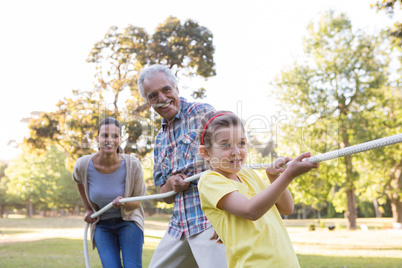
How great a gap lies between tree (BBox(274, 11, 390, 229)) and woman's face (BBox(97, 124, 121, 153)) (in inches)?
709

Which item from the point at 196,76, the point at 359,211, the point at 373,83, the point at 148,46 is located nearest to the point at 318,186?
the point at 373,83

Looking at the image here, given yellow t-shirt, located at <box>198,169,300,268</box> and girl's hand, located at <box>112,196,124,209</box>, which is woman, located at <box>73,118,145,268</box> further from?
yellow t-shirt, located at <box>198,169,300,268</box>

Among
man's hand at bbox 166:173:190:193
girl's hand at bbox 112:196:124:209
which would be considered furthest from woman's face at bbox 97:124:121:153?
man's hand at bbox 166:173:190:193

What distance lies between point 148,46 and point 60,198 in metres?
29.1

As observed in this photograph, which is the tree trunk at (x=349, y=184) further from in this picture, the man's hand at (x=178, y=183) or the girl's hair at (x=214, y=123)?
the girl's hair at (x=214, y=123)

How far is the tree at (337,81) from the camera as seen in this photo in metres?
21.5

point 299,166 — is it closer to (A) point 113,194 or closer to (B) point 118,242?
(A) point 113,194

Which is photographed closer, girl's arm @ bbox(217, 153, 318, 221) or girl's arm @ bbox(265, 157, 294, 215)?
girl's arm @ bbox(217, 153, 318, 221)

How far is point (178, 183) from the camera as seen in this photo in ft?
8.83

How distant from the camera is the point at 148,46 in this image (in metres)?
16.8

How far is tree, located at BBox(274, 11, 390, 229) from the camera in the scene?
21484mm

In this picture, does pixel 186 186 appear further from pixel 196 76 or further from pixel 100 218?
pixel 196 76

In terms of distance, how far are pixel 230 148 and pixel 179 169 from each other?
0.95 meters

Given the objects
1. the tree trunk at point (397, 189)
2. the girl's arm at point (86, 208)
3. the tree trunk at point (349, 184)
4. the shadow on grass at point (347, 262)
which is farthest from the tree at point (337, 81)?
the girl's arm at point (86, 208)
